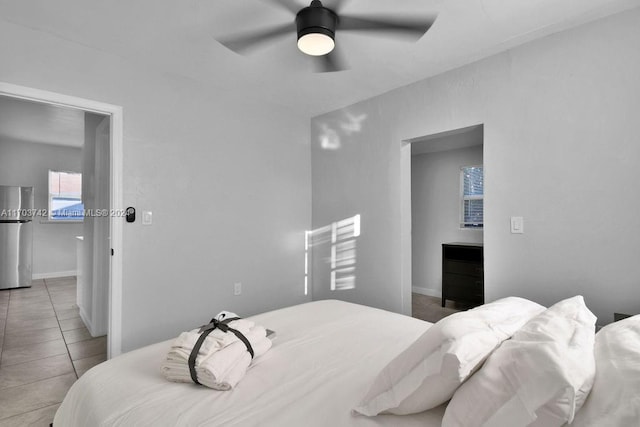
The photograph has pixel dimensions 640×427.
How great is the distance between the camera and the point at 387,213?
334cm

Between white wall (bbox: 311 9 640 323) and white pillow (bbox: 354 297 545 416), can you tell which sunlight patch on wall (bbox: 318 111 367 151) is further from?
white pillow (bbox: 354 297 545 416)

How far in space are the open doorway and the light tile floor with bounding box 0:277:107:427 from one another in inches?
141

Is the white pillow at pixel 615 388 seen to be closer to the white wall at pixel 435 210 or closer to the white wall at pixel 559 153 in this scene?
the white wall at pixel 559 153

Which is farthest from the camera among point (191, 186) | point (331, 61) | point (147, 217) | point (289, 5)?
point (191, 186)

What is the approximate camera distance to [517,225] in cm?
244

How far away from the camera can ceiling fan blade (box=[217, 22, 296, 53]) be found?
5.72 feet

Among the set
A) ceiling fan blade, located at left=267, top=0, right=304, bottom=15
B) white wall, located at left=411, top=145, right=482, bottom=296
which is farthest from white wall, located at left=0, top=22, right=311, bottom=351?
white wall, located at left=411, top=145, right=482, bottom=296

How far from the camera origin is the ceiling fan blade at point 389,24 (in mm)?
1562

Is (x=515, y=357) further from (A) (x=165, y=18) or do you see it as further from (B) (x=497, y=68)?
(A) (x=165, y=18)

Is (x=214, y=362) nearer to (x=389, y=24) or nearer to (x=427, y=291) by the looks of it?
(x=389, y=24)

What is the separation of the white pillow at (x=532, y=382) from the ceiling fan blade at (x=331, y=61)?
5.39 ft

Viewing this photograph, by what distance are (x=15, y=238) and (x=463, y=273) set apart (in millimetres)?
7188

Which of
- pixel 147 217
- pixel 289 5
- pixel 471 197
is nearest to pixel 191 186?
pixel 147 217

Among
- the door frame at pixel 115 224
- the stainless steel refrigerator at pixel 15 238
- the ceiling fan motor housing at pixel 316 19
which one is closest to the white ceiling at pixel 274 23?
the ceiling fan motor housing at pixel 316 19
